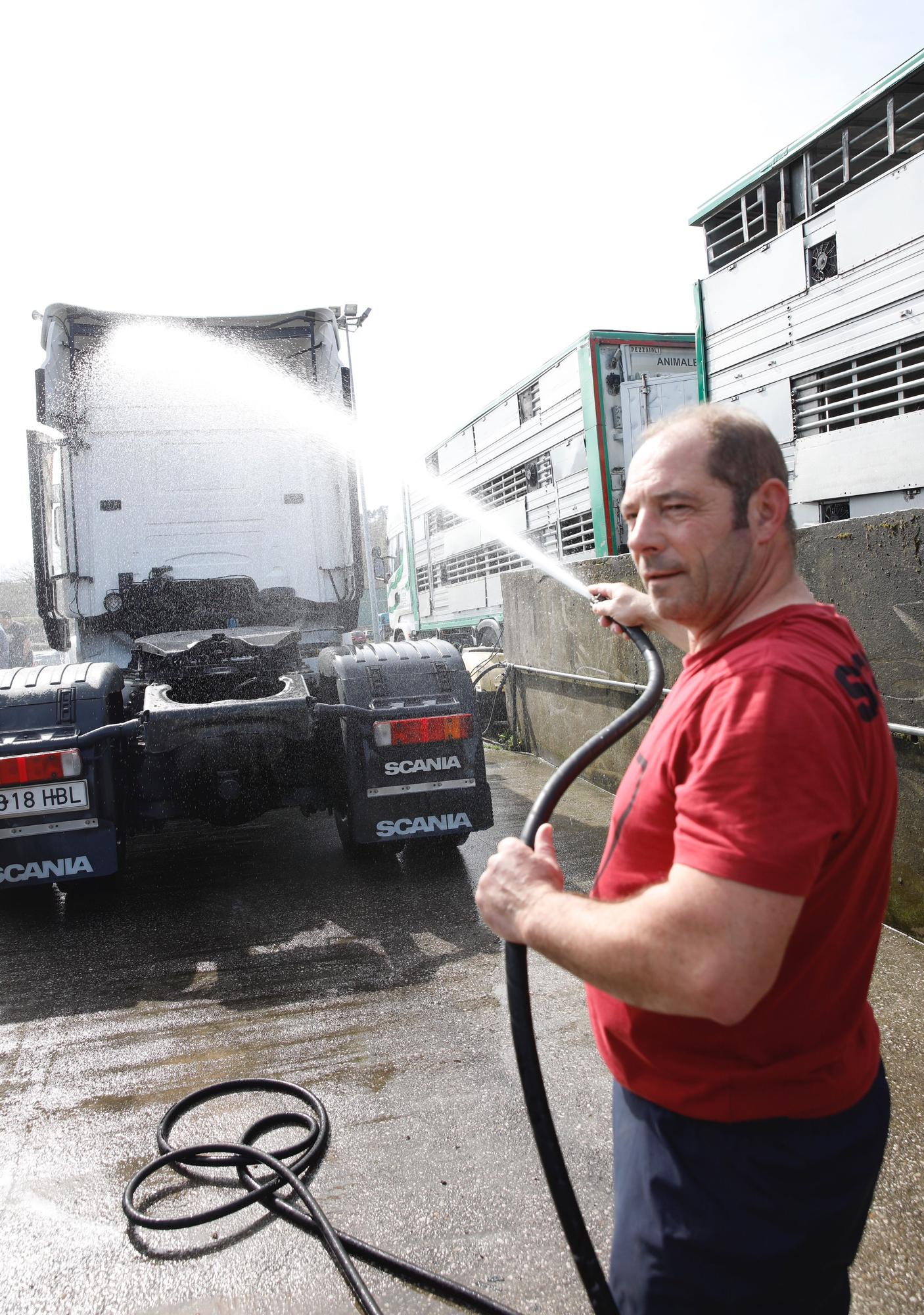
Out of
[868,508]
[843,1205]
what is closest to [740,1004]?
→ [843,1205]

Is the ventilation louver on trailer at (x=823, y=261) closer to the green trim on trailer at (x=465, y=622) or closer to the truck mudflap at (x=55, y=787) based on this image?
the truck mudflap at (x=55, y=787)

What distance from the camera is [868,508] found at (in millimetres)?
6973

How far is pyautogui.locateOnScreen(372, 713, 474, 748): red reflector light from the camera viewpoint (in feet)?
16.5

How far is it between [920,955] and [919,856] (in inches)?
15.6

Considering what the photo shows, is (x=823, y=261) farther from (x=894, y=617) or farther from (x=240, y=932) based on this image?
(x=240, y=932)

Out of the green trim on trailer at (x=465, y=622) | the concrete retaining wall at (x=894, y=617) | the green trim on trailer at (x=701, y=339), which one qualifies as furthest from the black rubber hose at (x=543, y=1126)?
the green trim on trailer at (x=465, y=622)

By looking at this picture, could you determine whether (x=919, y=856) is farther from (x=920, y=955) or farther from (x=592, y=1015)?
(x=592, y=1015)

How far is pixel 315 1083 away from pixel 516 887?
7.04ft

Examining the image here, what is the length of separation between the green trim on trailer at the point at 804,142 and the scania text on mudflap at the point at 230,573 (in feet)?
13.0

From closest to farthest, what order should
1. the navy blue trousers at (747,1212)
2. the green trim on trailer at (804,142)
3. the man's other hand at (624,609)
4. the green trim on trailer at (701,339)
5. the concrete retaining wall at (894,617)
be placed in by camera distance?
the navy blue trousers at (747,1212)
the man's other hand at (624,609)
the concrete retaining wall at (894,617)
the green trim on trailer at (804,142)
the green trim on trailer at (701,339)

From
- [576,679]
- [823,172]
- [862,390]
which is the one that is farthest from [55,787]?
[823,172]

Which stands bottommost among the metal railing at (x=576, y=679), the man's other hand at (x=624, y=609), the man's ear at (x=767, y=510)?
the metal railing at (x=576, y=679)

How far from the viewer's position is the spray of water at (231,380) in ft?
22.2

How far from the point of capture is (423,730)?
16.6 ft
